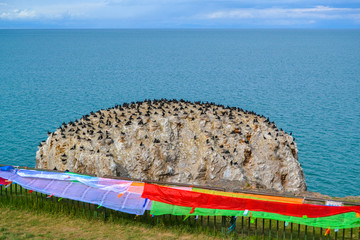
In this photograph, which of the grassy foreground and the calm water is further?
the calm water

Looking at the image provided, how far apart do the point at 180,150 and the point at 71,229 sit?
11259mm

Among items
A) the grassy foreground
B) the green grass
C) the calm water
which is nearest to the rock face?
the green grass

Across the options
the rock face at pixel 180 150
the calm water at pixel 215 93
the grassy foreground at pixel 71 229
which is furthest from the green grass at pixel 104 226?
the calm water at pixel 215 93

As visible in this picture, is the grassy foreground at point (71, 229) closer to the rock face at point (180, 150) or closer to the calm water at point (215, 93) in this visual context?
the rock face at point (180, 150)

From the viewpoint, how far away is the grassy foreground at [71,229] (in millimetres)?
18453

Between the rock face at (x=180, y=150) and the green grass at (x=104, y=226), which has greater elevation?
the rock face at (x=180, y=150)

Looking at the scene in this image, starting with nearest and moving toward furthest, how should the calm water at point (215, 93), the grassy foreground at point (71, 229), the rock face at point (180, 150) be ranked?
the grassy foreground at point (71, 229) → the rock face at point (180, 150) → the calm water at point (215, 93)

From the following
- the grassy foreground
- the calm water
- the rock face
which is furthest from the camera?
the calm water

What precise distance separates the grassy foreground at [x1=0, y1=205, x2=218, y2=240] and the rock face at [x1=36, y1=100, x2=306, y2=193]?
699cm

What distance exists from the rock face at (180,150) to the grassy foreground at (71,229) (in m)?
6.99

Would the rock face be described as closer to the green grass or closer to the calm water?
the green grass

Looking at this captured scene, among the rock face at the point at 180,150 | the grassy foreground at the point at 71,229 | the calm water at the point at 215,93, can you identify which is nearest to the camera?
the grassy foreground at the point at 71,229

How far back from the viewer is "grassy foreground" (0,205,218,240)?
60.5 ft

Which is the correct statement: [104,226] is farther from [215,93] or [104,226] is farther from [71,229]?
[215,93]
